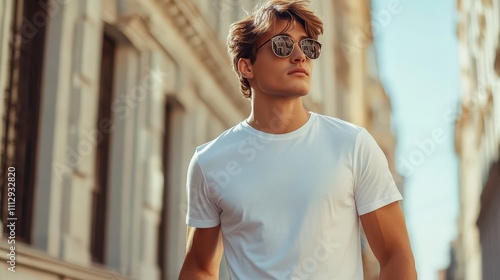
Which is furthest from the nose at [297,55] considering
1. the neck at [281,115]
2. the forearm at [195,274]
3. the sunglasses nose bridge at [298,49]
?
the forearm at [195,274]

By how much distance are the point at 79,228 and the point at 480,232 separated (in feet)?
140

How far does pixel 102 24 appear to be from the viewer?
13859 millimetres

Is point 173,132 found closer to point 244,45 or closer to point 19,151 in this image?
point 19,151

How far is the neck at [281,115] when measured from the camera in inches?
122

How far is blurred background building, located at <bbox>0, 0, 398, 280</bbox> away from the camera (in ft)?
36.5

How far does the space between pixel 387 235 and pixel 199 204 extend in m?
0.61

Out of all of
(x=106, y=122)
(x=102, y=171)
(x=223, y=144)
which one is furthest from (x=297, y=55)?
(x=102, y=171)

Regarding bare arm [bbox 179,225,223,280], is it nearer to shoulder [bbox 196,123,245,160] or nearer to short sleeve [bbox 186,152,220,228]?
short sleeve [bbox 186,152,220,228]

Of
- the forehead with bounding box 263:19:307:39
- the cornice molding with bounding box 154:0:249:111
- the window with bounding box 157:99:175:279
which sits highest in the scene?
the cornice molding with bounding box 154:0:249:111

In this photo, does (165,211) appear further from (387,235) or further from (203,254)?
(387,235)

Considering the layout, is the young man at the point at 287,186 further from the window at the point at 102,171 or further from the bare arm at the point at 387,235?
the window at the point at 102,171

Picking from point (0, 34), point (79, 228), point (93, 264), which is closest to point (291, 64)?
point (0, 34)

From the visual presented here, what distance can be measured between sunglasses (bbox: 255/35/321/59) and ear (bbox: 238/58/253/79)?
0.59 ft

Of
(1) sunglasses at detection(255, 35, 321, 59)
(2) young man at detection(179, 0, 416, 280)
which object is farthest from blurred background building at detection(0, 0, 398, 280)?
(1) sunglasses at detection(255, 35, 321, 59)
